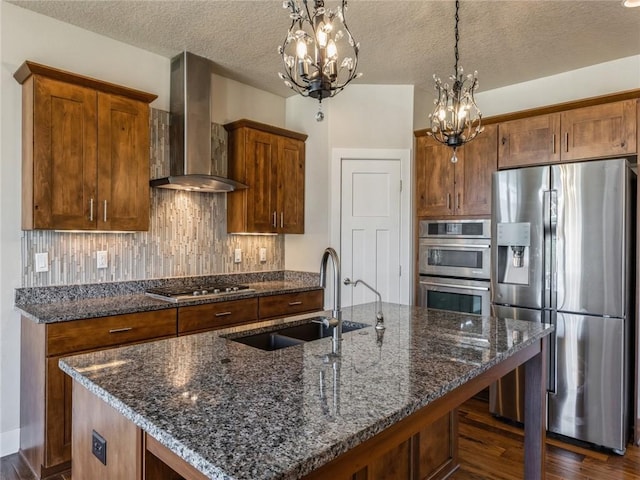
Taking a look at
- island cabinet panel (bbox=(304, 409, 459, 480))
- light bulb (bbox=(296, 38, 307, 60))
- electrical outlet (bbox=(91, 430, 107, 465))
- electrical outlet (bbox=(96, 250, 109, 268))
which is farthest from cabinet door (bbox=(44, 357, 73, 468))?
light bulb (bbox=(296, 38, 307, 60))

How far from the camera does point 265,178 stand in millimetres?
3920

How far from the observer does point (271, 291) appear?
3.55 meters

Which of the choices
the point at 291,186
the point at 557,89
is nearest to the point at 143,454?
the point at 291,186

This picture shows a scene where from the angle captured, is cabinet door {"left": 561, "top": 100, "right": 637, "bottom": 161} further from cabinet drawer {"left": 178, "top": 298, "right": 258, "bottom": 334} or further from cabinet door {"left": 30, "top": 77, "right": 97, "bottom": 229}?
cabinet door {"left": 30, "top": 77, "right": 97, "bottom": 229}

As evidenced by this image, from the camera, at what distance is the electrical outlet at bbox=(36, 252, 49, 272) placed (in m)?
2.80

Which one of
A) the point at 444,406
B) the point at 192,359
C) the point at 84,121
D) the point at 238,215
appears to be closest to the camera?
the point at 444,406

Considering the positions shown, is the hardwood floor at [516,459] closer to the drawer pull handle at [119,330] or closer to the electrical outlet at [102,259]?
the drawer pull handle at [119,330]

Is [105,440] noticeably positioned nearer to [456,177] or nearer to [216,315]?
[216,315]

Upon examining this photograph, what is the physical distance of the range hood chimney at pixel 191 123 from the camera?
11.1 ft

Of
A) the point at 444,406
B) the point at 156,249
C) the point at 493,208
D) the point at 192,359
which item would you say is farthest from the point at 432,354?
the point at 156,249

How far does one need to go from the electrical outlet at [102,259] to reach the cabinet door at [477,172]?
9.46 feet

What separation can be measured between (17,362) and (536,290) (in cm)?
356

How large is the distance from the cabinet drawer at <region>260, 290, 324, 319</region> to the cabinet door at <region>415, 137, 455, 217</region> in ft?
4.17

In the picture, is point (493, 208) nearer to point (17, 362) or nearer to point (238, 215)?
point (238, 215)
